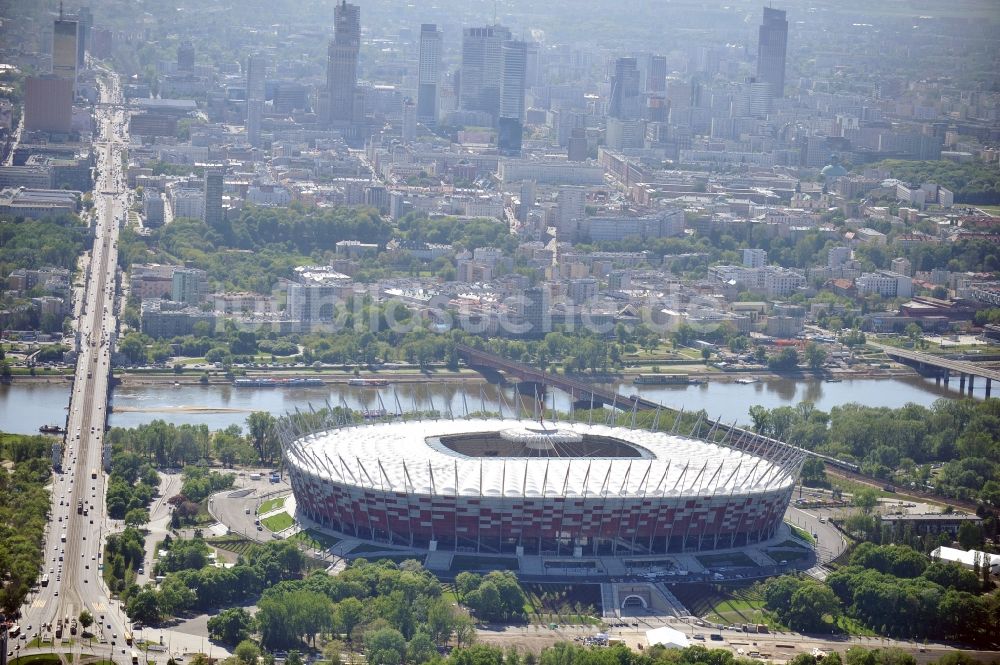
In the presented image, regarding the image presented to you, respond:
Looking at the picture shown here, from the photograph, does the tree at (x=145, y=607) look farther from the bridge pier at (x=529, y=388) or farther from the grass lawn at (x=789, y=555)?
the bridge pier at (x=529, y=388)

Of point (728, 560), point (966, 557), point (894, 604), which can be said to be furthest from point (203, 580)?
point (966, 557)

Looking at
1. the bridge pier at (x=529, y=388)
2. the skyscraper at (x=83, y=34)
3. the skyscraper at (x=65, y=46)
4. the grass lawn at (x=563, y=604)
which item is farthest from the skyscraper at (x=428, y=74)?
the grass lawn at (x=563, y=604)

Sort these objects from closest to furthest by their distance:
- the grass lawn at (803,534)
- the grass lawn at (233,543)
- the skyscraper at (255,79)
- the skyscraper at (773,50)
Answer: the grass lawn at (233,543) < the grass lawn at (803,534) < the skyscraper at (255,79) < the skyscraper at (773,50)

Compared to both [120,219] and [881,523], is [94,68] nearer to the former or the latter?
[120,219]

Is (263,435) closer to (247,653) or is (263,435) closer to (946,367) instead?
(247,653)

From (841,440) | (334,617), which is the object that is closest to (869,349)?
(841,440)

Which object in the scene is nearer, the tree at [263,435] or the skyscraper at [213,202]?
the tree at [263,435]
